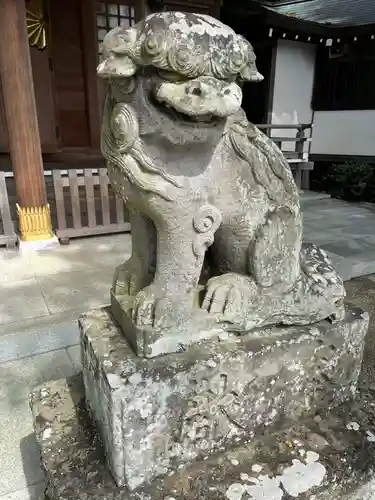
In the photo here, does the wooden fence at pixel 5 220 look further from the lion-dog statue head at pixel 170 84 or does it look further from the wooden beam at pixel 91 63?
the lion-dog statue head at pixel 170 84

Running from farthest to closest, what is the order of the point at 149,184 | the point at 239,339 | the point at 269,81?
1. the point at 269,81
2. the point at 239,339
3. the point at 149,184

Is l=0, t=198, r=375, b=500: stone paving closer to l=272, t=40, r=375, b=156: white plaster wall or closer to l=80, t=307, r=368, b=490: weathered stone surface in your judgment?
l=80, t=307, r=368, b=490: weathered stone surface

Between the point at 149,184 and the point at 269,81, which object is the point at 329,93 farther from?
the point at 149,184

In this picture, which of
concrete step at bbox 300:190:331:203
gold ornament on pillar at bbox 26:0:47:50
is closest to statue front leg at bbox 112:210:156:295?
concrete step at bbox 300:190:331:203

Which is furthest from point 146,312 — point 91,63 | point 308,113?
point 308,113

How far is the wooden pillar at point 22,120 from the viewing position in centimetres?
341

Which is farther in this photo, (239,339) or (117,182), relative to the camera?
(239,339)

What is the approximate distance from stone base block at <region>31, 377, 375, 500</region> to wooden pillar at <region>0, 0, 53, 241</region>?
283 centimetres

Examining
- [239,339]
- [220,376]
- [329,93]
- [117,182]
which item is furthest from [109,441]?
[329,93]

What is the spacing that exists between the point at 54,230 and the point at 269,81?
500 centimetres

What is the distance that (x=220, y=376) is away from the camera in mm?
1086

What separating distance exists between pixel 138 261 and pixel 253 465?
2.20 feet

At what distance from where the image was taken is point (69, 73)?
20.5 ft

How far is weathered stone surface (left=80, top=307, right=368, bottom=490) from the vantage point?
101 centimetres
